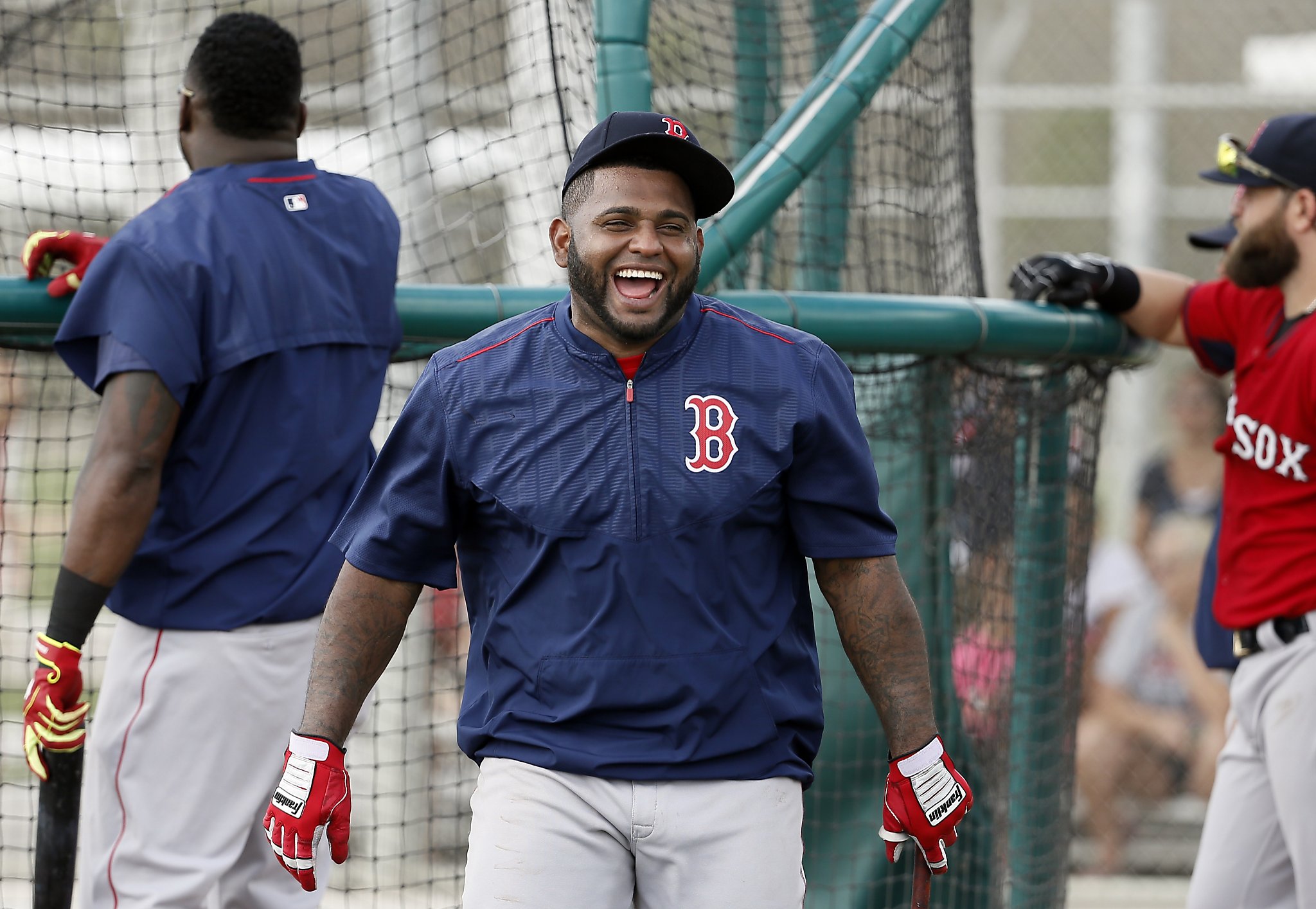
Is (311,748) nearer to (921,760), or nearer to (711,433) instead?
(711,433)

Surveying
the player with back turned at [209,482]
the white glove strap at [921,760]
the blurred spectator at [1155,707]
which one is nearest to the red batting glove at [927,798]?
the white glove strap at [921,760]

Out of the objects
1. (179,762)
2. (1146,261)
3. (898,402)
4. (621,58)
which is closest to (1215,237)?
(898,402)

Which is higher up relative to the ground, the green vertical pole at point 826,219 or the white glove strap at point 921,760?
the green vertical pole at point 826,219

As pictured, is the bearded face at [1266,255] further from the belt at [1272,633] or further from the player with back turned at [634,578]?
the player with back turned at [634,578]

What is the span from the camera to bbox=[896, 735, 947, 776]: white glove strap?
2598 mm

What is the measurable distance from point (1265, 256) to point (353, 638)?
2733mm

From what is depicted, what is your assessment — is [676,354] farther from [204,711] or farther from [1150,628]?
[1150,628]

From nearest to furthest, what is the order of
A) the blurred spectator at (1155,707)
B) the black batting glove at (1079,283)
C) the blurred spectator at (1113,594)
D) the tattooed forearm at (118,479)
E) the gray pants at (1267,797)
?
the tattooed forearm at (118,479), the gray pants at (1267,797), the black batting glove at (1079,283), the blurred spectator at (1155,707), the blurred spectator at (1113,594)

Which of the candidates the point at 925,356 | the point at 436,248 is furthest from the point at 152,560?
the point at 436,248

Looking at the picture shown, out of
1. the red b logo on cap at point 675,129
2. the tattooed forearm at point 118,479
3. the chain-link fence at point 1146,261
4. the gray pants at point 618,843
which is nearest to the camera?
the gray pants at point 618,843

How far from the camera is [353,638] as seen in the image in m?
2.63

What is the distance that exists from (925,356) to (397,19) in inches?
100

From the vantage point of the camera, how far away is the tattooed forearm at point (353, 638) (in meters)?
2.61

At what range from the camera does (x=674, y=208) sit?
2.59 metres
